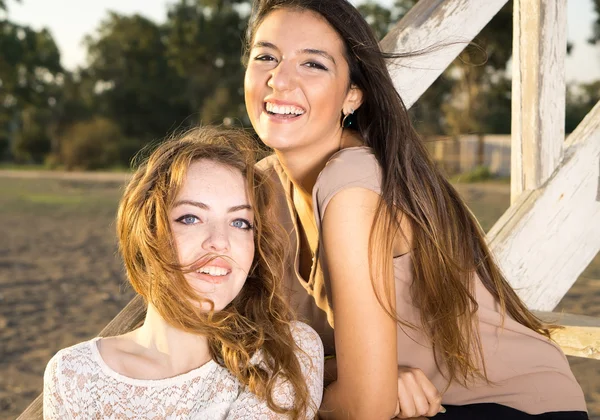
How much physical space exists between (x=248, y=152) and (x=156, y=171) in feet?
0.87

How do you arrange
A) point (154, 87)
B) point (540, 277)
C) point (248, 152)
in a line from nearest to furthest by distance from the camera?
point (248, 152) < point (540, 277) < point (154, 87)

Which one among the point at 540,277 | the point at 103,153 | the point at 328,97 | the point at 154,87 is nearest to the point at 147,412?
the point at 328,97

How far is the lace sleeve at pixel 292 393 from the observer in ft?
5.75

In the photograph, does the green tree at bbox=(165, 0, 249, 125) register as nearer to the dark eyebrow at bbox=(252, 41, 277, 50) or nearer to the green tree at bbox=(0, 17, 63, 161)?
the green tree at bbox=(0, 17, 63, 161)

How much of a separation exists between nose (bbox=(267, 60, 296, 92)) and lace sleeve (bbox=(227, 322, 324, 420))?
72 centimetres

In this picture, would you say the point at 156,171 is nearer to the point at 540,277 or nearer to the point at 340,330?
the point at 340,330

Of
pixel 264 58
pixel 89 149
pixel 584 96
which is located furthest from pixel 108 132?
pixel 264 58

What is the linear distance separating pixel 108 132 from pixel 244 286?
95.4ft

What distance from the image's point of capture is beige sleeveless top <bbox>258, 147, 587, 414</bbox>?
6.75ft

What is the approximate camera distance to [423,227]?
2049 mm

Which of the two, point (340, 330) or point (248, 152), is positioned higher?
point (248, 152)

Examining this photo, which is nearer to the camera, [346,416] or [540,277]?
[346,416]

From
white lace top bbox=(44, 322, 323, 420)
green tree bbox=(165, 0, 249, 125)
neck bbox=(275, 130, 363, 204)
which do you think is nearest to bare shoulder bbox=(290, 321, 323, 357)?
white lace top bbox=(44, 322, 323, 420)

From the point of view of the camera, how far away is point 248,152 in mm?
1999
